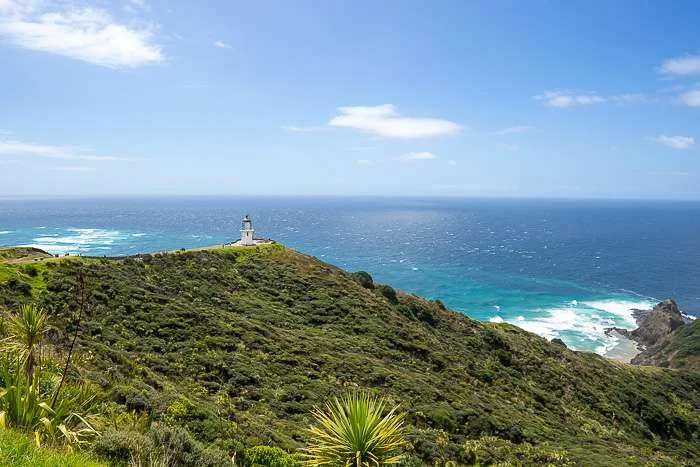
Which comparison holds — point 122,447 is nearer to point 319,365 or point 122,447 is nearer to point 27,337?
point 27,337

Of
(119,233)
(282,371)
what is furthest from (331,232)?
(282,371)

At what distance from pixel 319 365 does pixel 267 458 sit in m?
14.1

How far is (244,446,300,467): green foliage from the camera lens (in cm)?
1388

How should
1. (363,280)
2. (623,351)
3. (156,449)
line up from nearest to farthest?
(156,449) < (363,280) < (623,351)

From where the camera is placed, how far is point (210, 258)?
46.1 metres

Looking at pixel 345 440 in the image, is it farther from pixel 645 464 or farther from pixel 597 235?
pixel 597 235

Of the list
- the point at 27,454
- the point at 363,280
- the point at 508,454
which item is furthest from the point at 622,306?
the point at 27,454

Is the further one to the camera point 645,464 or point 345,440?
point 645,464

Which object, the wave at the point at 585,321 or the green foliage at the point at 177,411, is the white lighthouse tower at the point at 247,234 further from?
the wave at the point at 585,321

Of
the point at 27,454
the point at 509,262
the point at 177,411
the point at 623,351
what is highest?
the point at 27,454

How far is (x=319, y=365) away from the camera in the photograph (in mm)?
28125

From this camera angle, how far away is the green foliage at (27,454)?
268 inches

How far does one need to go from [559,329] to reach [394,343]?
5158cm

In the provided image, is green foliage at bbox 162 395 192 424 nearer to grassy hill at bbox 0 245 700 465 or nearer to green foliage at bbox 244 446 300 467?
grassy hill at bbox 0 245 700 465
